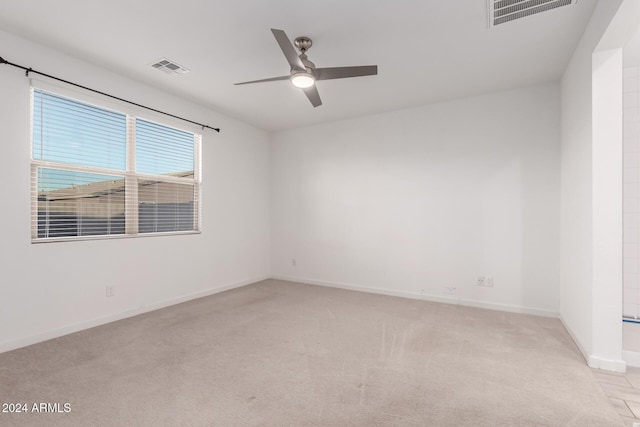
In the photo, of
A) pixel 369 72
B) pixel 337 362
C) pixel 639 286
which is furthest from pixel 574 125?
pixel 337 362

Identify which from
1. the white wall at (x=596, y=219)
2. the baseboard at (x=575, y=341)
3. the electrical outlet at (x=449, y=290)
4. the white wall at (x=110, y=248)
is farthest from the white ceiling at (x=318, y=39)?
the baseboard at (x=575, y=341)

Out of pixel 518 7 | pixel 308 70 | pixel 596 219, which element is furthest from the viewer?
pixel 308 70

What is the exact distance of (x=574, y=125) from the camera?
9.40 feet

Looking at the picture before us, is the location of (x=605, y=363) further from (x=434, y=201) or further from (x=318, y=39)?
(x=318, y=39)

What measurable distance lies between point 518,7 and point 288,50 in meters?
1.74

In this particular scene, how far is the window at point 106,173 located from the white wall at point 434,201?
192 centimetres

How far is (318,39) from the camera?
103 inches

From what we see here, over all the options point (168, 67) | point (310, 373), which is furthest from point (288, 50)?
point (310, 373)

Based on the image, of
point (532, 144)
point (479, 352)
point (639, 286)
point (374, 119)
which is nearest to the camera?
point (479, 352)

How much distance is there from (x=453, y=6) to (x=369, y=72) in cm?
74

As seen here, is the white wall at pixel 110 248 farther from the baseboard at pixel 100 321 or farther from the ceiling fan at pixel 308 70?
the ceiling fan at pixel 308 70

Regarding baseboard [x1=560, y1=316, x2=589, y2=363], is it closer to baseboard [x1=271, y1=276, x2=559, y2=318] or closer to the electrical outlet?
baseboard [x1=271, y1=276, x2=559, y2=318]

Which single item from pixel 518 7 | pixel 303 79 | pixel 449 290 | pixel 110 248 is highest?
pixel 518 7

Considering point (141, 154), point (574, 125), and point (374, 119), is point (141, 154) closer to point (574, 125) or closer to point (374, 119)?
point (374, 119)
